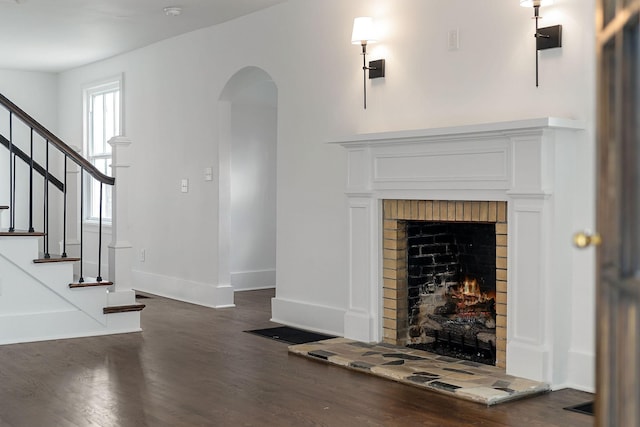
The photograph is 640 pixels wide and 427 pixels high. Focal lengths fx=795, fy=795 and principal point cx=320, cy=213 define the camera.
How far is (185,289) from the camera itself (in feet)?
24.1

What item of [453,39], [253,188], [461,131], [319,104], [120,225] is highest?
[453,39]

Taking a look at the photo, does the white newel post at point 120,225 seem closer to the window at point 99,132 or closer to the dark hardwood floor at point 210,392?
the dark hardwood floor at point 210,392

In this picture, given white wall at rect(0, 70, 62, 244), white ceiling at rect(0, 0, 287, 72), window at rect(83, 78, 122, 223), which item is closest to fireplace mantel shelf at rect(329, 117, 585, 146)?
white ceiling at rect(0, 0, 287, 72)

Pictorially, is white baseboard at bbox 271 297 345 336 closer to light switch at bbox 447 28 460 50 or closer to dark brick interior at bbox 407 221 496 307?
dark brick interior at bbox 407 221 496 307

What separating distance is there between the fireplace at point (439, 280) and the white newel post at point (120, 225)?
1927 millimetres

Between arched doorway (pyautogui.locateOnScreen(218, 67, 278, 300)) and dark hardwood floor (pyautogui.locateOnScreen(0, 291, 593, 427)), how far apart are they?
2.57m

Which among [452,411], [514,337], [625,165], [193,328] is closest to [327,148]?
[193,328]

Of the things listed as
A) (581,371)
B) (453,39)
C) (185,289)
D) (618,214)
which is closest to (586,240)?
(618,214)

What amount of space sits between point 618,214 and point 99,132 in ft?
27.8

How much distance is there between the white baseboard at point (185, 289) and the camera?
273 inches

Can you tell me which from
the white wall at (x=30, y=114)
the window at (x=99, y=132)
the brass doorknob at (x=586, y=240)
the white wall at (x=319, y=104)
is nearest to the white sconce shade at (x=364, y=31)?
the white wall at (x=319, y=104)

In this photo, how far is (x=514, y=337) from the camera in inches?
165

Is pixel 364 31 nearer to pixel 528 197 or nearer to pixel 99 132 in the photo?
pixel 528 197

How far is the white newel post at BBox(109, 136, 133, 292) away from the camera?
570 centimetres
